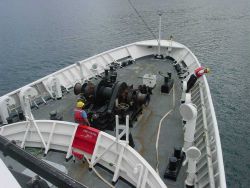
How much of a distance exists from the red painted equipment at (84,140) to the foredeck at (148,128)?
41 cm

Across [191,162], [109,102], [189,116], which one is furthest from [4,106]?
[191,162]

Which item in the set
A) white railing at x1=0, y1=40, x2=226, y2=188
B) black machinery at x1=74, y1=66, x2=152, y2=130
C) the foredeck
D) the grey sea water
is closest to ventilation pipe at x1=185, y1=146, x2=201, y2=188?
the foredeck

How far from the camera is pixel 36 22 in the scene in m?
56.0

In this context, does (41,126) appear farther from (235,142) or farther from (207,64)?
(207,64)

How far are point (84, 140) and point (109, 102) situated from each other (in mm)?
2309

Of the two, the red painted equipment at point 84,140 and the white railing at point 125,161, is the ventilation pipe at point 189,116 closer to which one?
the white railing at point 125,161

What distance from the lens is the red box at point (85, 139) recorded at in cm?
874

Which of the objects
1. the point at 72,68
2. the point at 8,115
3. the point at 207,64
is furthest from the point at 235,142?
the point at 207,64

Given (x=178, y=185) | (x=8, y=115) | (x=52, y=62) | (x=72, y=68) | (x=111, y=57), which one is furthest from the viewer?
(x=52, y=62)

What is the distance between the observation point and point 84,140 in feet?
29.3

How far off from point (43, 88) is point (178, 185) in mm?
8868

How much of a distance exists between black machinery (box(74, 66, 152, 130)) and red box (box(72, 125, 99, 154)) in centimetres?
119

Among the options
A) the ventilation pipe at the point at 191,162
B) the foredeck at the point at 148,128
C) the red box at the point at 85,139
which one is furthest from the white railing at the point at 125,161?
the ventilation pipe at the point at 191,162

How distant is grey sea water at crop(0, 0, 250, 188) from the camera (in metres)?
18.5
